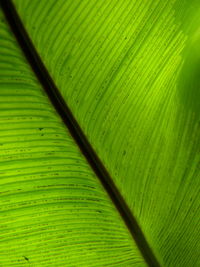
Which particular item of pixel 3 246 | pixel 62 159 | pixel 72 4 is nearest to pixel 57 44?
pixel 72 4

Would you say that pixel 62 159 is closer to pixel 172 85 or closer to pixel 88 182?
pixel 88 182

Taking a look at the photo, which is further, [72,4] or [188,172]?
[188,172]

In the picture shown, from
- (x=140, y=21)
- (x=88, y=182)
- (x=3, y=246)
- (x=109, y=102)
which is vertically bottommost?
(x=3, y=246)
